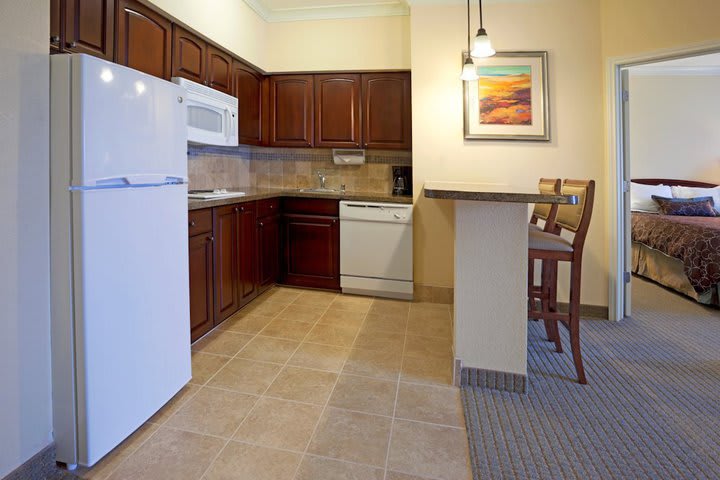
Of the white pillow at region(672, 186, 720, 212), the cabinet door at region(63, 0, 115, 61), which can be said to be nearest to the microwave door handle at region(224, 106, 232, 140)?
the cabinet door at region(63, 0, 115, 61)

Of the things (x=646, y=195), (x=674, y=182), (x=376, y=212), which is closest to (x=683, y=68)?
(x=674, y=182)

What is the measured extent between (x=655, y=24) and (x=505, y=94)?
101 cm

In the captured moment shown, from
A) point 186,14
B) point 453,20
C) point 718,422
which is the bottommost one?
point 718,422

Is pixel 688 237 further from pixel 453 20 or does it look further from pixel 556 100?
pixel 453 20

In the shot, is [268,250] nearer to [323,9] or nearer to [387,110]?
[387,110]

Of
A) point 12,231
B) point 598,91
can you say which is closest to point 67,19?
point 12,231

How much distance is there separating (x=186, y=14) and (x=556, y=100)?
277cm

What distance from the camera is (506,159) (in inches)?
122

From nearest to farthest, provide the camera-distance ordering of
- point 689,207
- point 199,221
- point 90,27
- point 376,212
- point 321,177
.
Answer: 1. point 90,27
2. point 199,221
3. point 376,212
4. point 321,177
5. point 689,207

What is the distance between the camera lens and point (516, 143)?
3070 mm

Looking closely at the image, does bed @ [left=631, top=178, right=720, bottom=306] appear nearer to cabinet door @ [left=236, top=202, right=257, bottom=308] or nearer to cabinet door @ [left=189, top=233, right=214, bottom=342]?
cabinet door @ [left=236, top=202, right=257, bottom=308]

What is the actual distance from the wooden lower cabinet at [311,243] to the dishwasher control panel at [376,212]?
128 mm

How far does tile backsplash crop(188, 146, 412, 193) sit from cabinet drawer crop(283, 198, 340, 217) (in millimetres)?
558

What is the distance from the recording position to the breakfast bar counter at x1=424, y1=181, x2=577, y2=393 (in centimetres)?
186
